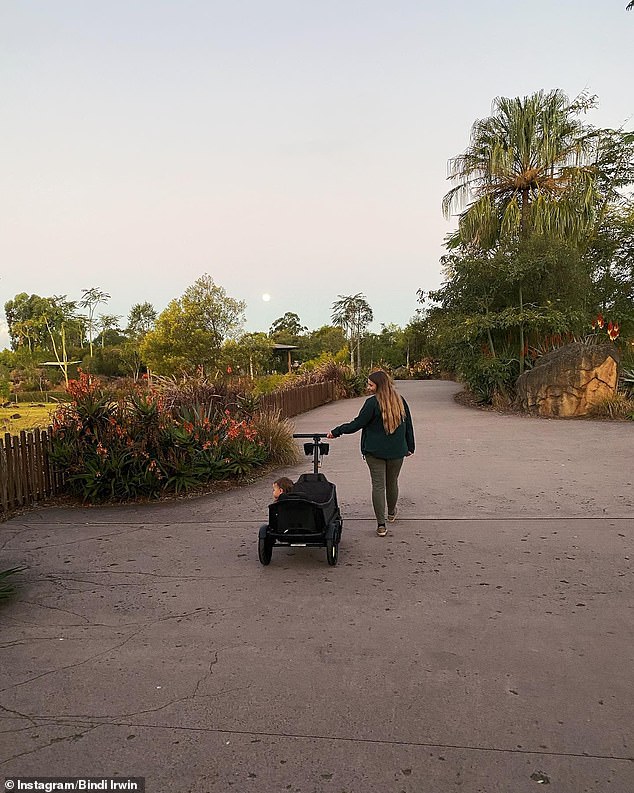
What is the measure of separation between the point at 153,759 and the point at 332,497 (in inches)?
133

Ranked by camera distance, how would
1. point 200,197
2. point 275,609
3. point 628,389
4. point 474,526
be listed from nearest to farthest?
point 275,609, point 474,526, point 628,389, point 200,197

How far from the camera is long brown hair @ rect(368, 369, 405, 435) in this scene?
6988 mm

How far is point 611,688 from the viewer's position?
3711mm

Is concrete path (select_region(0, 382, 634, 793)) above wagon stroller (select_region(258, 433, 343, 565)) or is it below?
below

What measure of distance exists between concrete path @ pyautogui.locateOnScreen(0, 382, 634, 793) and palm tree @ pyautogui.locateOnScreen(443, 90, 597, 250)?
22359 mm

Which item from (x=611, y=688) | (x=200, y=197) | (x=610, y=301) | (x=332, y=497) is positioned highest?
(x=200, y=197)

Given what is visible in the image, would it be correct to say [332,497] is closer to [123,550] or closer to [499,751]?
[123,550]

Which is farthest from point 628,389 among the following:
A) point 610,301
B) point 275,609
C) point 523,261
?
point 275,609

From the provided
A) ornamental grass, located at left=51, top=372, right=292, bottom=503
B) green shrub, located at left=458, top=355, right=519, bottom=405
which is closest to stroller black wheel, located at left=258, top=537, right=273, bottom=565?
ornamental grass, located at left=51, top=372, right=292, bottom=503

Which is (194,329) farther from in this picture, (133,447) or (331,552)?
(331,552)

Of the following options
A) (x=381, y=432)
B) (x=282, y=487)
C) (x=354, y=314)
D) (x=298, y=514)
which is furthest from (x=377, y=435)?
(x=354, y=314)

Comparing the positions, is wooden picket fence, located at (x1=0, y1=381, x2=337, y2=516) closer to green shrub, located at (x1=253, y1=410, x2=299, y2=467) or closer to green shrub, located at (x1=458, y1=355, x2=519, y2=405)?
green shrub, located at (x1=253, y1=410, x2=299, y2=467)

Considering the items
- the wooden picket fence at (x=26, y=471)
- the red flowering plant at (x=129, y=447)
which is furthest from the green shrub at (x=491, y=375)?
the wooden picket fence at (x=26, y=471)

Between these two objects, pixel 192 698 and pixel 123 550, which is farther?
pixel 123 550
